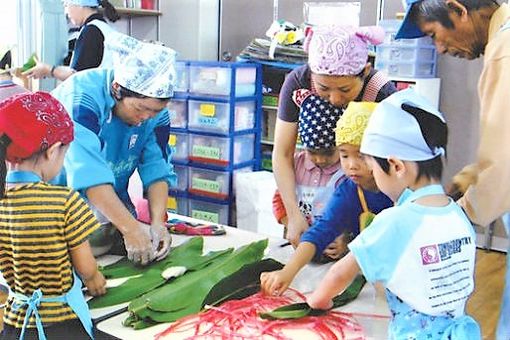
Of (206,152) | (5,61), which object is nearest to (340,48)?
(5,61)

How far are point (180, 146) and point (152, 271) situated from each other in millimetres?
2469

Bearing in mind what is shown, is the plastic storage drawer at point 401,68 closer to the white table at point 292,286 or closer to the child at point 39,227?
the white table at point 292,286

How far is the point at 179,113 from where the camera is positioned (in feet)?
12.7

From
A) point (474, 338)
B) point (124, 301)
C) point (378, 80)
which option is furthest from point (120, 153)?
point (474, 338)

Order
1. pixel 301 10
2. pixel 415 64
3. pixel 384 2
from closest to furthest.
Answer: pixel 415 64
pixel 384 2
pixel 301 10

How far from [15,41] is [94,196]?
2631 millimetres

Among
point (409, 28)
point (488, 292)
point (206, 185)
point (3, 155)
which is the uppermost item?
point (409, 28)

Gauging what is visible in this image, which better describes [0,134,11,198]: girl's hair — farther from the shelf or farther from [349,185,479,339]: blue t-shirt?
the shelf

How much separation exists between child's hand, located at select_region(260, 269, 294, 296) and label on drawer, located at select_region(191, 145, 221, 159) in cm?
240

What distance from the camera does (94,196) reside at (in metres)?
1.50

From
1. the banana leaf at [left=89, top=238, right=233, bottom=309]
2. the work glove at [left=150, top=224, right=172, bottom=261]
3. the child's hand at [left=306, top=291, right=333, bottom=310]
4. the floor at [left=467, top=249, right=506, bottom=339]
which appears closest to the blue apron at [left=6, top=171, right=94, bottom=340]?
the banana leaf at [left=89, top=238, right=233, bottom=309]

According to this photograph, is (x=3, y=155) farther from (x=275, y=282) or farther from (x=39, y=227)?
(x=275, y=282)

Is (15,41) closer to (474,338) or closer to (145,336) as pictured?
(145,336)

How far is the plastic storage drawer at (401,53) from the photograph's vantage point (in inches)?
139
